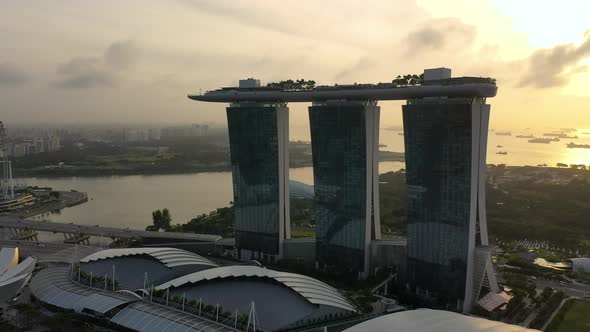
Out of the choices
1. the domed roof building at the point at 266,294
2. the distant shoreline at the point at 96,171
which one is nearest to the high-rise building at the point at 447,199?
the domed roof building at the point at 266,294

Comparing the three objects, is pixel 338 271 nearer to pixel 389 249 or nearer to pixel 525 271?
pixel 389 249

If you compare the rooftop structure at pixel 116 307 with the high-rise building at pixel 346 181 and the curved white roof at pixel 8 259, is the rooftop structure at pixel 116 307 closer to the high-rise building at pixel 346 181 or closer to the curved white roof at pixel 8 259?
the curved white roof at pixel 8 259

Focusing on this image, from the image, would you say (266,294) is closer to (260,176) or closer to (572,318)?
(260,176)

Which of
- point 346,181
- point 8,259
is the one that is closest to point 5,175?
point 8,259

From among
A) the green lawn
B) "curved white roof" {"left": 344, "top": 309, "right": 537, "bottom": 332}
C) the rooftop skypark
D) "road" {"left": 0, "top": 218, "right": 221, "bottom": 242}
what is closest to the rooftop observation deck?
the rooftop skypark

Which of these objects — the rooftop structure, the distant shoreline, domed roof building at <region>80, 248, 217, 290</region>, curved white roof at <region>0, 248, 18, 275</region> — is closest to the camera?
the rooftop structure

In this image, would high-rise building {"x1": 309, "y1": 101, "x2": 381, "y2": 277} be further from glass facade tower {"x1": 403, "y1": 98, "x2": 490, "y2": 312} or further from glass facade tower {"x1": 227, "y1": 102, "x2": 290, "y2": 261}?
glass facade tower {"x1": 227, "y1": 102, "x2": 290, "y2": 261}
